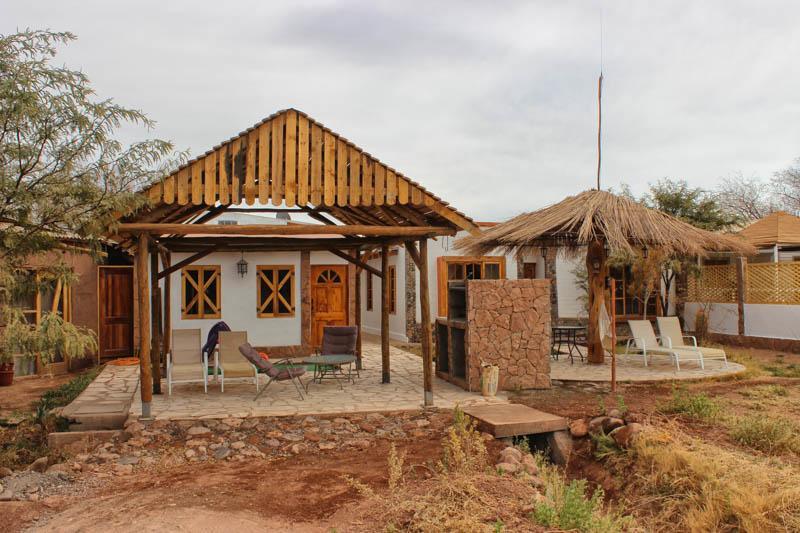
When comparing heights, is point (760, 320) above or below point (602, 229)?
below

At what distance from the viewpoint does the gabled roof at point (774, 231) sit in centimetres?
1545

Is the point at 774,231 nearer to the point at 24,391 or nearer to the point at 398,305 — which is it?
the point at 398,305

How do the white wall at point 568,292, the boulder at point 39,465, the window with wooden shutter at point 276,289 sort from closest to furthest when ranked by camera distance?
the boulder at point 39,465 → the window with wooden shutter at point 276,289 → the white wall at point 568,292

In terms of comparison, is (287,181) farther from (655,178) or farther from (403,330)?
(655,178)

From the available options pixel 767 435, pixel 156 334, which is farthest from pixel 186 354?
pixel 767 435

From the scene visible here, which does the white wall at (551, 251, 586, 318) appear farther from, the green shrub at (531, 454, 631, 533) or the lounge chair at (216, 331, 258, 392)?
the green shrub at (531, 454, 631, 533)

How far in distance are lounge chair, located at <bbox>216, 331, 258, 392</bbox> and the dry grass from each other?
4.99 metres

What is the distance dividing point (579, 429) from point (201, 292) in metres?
8.64

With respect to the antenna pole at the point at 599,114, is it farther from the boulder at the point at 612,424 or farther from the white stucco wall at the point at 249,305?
the boulder at the point at 612,424

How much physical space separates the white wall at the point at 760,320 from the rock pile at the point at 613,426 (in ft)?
30.3

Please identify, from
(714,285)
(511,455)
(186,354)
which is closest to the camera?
(511,455)

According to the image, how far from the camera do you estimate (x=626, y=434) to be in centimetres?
596

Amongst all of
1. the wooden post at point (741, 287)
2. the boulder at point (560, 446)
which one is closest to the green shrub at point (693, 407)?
the boulder at point (560, 446)

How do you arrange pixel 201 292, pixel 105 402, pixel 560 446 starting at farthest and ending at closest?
1. pixel 201 292
2. pixel 105 402
3. pixel 560 446
